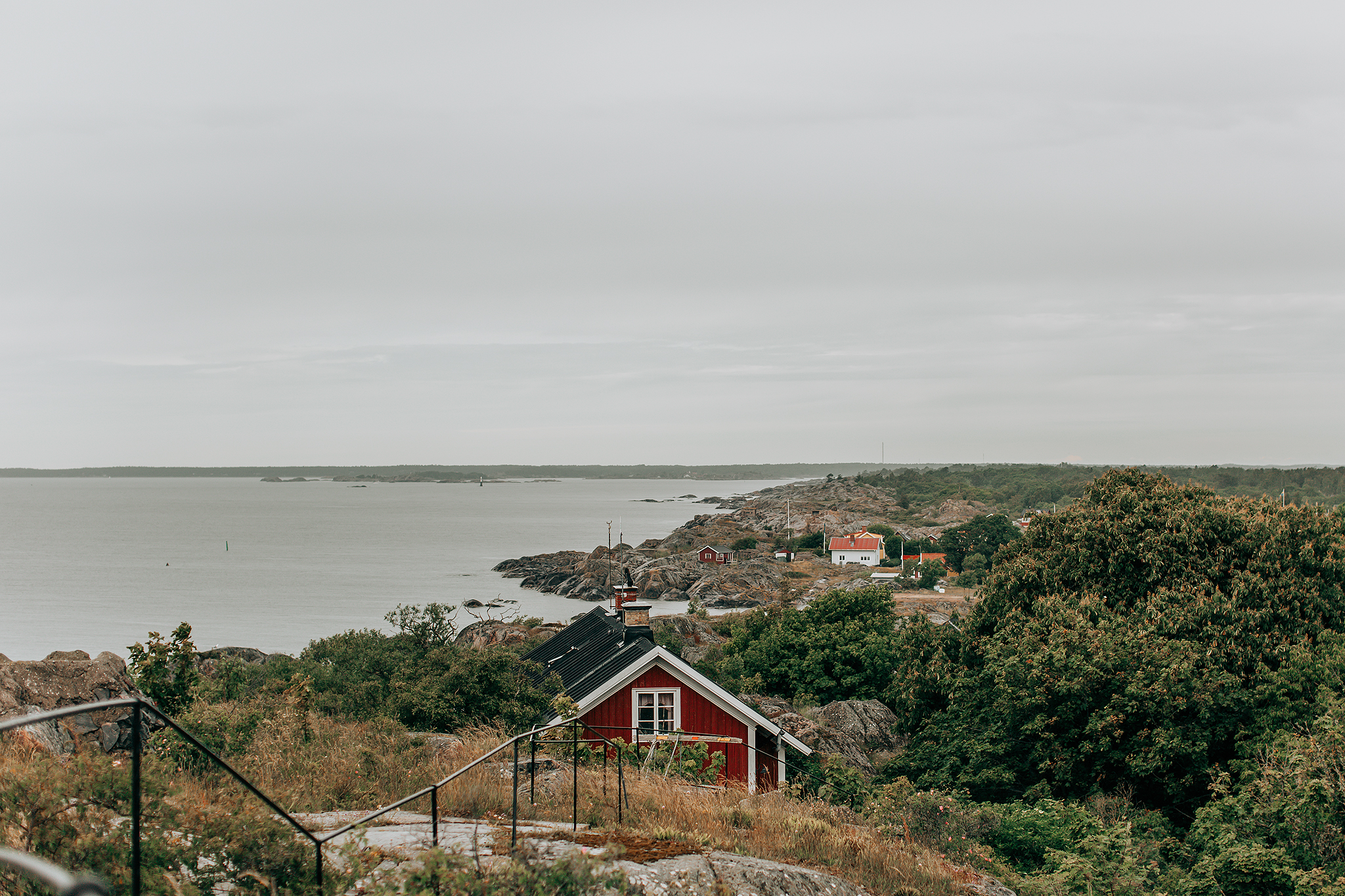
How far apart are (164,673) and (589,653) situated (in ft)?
42.9

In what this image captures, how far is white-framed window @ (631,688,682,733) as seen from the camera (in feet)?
65.2

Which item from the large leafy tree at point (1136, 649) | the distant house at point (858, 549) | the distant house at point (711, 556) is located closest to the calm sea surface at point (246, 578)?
the distant house at point (711, 556)

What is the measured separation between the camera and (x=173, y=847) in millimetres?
5902

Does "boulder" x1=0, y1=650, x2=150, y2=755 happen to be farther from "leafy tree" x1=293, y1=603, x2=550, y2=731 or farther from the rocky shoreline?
the rocky shoreline

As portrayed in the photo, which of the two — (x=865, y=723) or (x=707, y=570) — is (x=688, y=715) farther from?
(x=707, y=570)

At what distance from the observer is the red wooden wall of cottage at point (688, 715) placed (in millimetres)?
19906

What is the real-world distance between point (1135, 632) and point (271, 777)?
1831 cm

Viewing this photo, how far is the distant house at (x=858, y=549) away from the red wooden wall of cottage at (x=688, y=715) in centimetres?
9737

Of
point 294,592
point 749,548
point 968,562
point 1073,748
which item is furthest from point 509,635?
point 749,548

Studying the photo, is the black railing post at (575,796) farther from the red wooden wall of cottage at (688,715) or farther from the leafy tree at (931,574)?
the leafy tree at (931,574)

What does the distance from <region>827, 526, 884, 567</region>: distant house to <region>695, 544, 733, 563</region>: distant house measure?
651 inches

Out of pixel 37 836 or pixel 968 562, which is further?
pixel 968 562

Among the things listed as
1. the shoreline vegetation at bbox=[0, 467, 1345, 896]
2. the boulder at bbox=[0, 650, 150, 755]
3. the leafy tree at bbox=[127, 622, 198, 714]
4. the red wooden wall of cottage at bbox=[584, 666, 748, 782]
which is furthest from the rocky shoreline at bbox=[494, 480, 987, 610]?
the leafy tree at bbox=[127, 622, 198, 714]

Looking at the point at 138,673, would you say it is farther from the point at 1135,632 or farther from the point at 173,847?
the point at 1135,632
